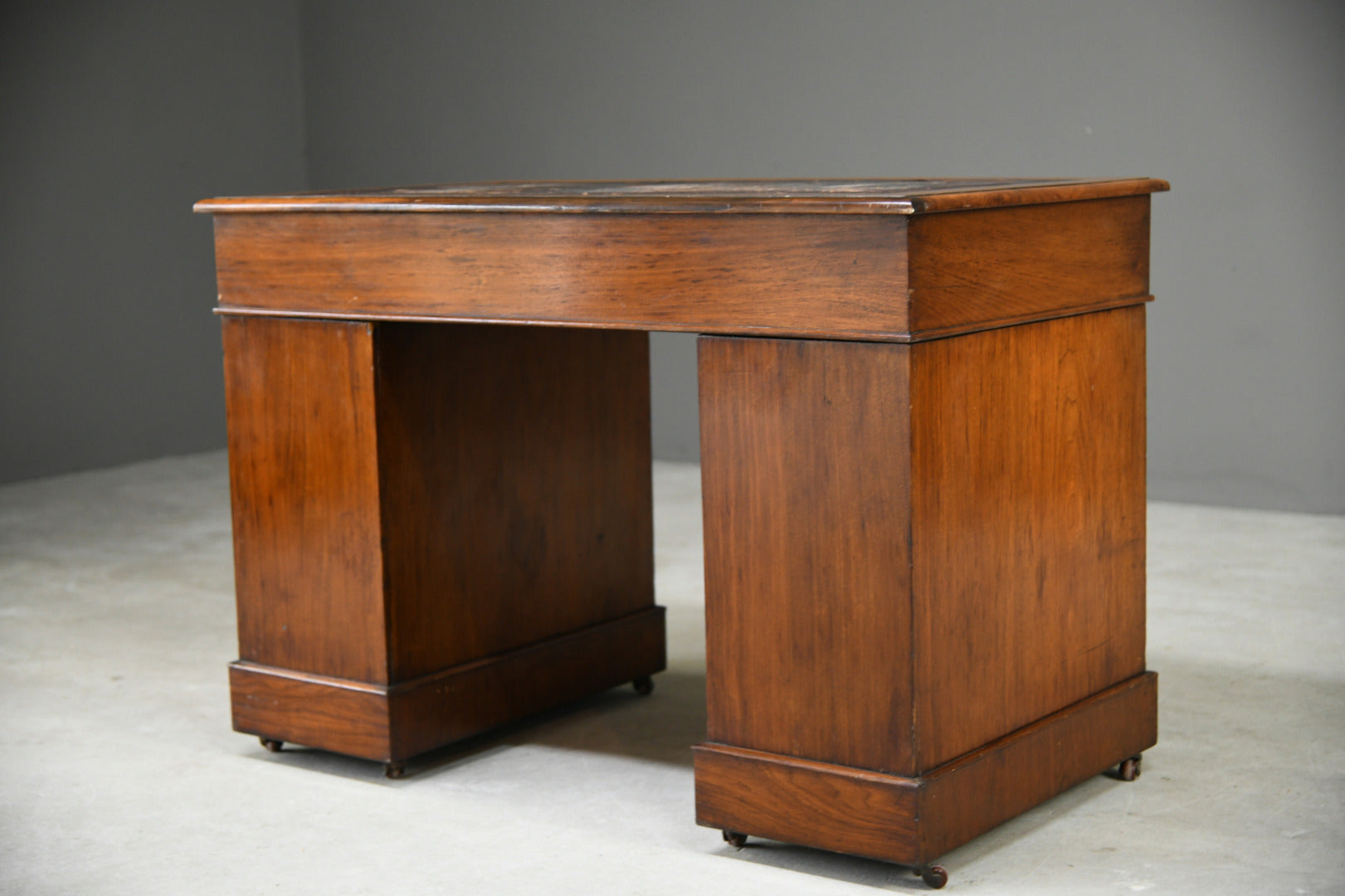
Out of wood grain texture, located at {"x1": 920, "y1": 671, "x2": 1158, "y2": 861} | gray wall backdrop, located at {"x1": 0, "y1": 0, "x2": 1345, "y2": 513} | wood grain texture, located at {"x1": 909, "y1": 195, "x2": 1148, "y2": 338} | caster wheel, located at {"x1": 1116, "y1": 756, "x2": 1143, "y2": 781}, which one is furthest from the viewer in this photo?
gray wall backdrop, located at {"x1": 0, "y1": 0, "x2": 1345, "y2": 513}

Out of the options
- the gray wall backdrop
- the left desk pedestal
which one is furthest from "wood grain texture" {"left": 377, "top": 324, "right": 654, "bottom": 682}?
the gray wall backdrop

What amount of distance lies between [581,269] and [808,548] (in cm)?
56

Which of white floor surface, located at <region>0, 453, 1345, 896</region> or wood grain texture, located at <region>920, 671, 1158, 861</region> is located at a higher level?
wood grain texture, located at <region>920, 671, 1158, 861</region>

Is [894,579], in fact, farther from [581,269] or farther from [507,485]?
[507,485]

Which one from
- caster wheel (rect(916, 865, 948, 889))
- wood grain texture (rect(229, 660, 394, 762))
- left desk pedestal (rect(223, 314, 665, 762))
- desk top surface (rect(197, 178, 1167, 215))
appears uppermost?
desk top surface (rect(197, 178, 1167, 215))

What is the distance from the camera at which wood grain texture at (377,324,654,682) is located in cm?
292

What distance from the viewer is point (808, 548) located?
237 centimetres

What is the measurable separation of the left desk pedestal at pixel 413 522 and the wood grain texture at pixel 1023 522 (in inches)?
38.6

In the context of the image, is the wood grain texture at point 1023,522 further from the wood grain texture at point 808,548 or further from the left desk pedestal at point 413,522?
the left desk pedestal at point 413,522

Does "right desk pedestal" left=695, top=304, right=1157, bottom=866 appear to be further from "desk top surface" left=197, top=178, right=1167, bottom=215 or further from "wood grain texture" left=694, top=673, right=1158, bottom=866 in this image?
"desk top surface" left=197, top=178, right=1167, bottom=215

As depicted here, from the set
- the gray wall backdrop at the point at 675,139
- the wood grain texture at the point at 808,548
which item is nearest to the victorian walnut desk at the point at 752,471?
the wood grain texture at the point at 808,548

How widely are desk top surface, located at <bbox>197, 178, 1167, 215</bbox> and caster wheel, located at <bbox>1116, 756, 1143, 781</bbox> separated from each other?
3.08ft

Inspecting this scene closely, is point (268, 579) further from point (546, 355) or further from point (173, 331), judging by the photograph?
point (173, 331)

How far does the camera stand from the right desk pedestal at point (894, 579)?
2.30 m
